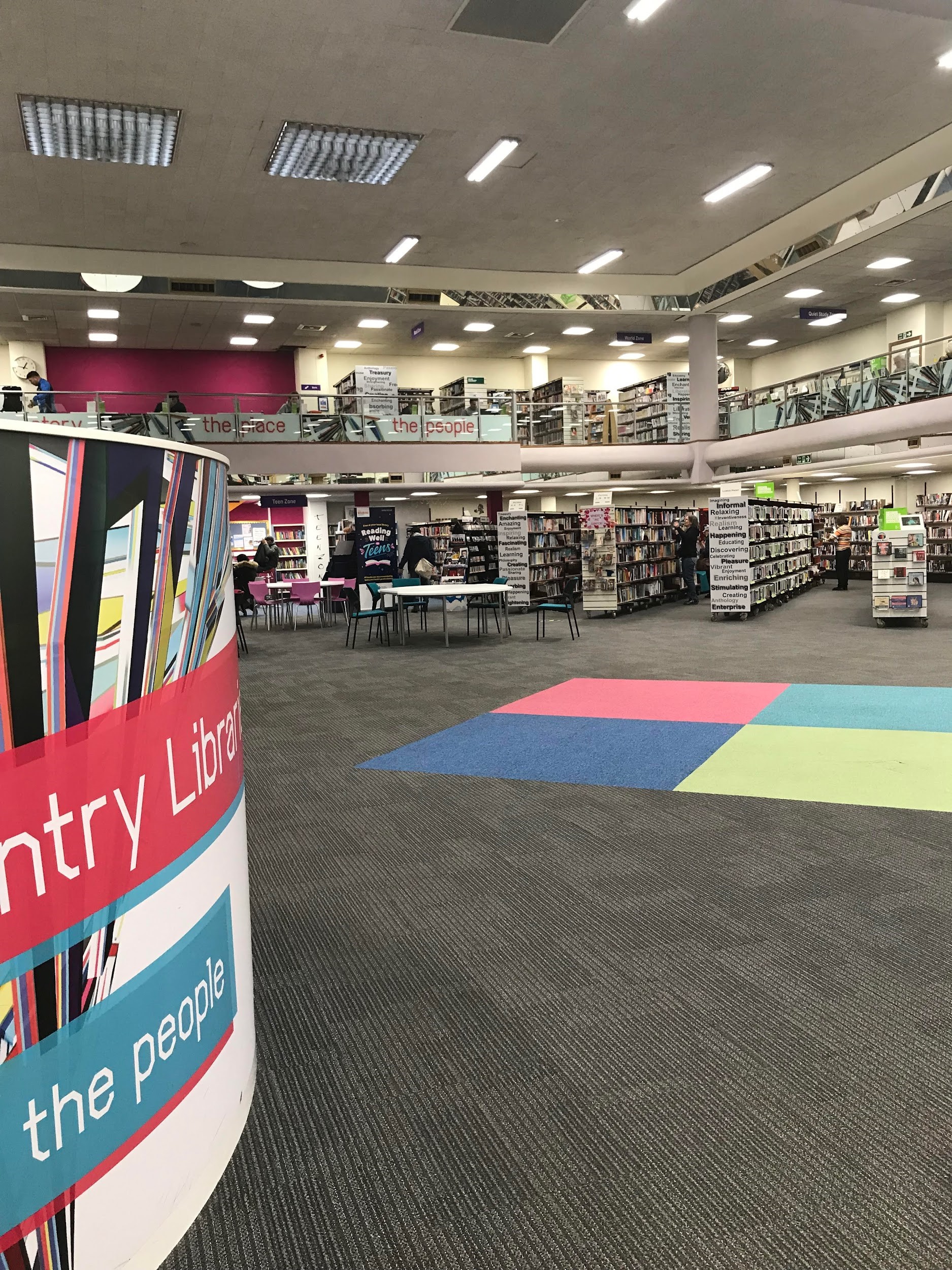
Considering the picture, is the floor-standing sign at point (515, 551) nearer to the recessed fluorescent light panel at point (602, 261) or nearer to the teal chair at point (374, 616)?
the teal chair at point (374, 616)

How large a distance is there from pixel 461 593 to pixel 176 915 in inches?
383

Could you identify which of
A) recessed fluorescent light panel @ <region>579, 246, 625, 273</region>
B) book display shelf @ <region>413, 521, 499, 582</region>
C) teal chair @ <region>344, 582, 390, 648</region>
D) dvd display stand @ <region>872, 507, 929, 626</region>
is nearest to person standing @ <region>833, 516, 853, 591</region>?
book display shelf @ <region>413, 521, 499, 582</region>

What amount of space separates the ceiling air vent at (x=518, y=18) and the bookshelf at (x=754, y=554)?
7.00m

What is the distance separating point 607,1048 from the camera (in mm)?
2494

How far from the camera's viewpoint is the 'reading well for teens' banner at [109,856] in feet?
4.62

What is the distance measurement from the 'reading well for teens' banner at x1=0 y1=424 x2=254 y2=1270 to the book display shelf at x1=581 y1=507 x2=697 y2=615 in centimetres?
1307

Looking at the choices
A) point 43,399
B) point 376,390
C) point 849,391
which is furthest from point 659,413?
point 43,399

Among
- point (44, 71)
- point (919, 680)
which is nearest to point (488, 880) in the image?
point (919, 680)

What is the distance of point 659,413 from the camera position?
2083cm

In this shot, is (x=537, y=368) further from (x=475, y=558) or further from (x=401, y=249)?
(x=401, y=249)

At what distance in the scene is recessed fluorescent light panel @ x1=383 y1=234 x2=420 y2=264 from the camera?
50.6 ft

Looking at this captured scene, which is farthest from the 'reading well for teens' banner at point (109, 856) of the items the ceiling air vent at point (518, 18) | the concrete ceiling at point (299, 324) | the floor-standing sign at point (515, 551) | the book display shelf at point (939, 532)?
the book display shelf at point (939, 532)

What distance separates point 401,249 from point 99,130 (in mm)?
6145

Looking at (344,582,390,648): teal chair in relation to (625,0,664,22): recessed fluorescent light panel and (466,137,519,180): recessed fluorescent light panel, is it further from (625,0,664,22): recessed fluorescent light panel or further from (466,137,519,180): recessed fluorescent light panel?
(625,0,664,22): recessed fluorescent light panel
